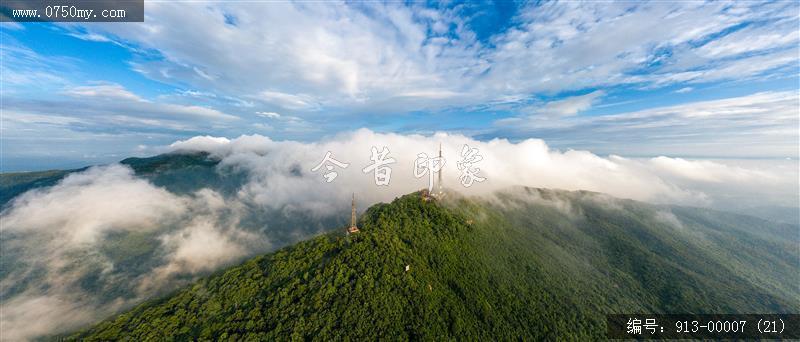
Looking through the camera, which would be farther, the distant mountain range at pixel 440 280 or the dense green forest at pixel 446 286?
the distant mountain range at pixel 440 280

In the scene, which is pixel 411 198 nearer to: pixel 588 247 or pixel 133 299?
pixel 588 247

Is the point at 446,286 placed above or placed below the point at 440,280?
below

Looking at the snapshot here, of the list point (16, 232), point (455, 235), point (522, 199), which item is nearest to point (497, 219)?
point (455, 235)

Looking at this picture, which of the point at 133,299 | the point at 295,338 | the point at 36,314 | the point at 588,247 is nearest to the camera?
the point at 295,338

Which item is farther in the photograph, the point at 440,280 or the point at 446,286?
the point at 440,280

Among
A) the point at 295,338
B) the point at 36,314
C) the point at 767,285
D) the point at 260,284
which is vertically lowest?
the point at 767,285

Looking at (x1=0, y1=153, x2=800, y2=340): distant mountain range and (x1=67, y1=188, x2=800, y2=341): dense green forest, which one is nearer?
(x1=67, y1=188, x2=800, y2=341): dense green forest

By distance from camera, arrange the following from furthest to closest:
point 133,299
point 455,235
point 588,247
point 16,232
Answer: point 16,232
point 588,247
point 133,299
point 455,235

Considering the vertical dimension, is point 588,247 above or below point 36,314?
above
